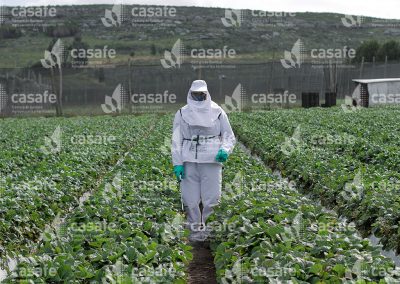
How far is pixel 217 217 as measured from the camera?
7789 millimetres

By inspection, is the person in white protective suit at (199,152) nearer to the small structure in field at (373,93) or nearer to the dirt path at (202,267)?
the dirt path at (202,267)

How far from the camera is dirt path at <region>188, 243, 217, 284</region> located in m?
6.81

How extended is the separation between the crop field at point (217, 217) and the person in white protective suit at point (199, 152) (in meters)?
0.26

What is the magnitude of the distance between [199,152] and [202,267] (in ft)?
5.52

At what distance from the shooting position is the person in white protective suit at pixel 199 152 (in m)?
8.24

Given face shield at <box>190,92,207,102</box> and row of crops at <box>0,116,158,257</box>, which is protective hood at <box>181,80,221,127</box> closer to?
face shield at <box>190,92,207,102</box>

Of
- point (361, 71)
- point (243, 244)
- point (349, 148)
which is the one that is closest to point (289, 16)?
point (361, 71)

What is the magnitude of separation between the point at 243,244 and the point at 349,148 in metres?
8.28

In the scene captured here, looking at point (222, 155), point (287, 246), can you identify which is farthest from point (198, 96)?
point (287, 246)

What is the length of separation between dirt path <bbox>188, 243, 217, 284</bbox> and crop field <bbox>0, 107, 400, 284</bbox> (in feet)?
0.27

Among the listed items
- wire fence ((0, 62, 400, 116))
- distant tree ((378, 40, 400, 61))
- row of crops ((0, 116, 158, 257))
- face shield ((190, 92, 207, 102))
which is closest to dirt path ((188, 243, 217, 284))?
face shield ((190, 92, 207, 102))

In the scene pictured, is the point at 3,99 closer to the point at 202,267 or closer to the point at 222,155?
the point at 222,155

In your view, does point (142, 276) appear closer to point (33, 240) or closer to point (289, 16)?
point (33, 240)

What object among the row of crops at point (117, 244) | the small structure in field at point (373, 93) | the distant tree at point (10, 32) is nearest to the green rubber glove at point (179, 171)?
the row of crops at point (117, 244)
